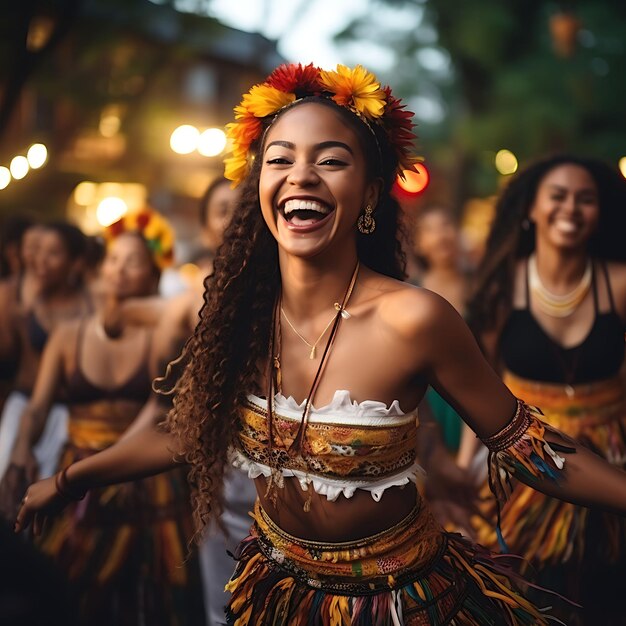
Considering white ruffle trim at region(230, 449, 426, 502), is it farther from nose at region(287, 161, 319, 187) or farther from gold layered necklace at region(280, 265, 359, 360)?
nose at region(287, 161, 319, 187)

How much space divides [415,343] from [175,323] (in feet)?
6.87

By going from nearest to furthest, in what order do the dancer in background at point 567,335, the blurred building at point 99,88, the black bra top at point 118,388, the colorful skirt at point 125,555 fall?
1. the dancer in background at point 567,335
2. the colorful skirt at point 125,555
3. the black bra top at point 118,388
4. the blurred building at point 99,88

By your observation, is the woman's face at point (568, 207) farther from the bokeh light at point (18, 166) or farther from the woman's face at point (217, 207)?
the bokeh light at point (18, 166)

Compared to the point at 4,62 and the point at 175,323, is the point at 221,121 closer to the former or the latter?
the point at 4,62

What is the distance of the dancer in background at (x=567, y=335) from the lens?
12.1 feet

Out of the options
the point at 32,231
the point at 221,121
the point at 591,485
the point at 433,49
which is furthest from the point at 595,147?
the point at 221,121

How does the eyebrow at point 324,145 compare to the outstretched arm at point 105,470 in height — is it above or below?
above

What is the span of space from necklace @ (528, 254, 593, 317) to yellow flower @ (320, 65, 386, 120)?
1.90 metres

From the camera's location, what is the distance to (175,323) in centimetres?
416

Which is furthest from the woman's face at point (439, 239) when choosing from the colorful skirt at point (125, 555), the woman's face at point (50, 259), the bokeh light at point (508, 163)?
the colorful skirt at point (125, 555)

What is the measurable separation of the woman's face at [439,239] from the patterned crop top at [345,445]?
564 centimetres

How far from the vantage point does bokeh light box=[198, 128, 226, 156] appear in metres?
10.1

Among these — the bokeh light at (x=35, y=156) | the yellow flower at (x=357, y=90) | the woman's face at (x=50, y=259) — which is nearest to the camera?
the yellow flower at (x=357, y=90)

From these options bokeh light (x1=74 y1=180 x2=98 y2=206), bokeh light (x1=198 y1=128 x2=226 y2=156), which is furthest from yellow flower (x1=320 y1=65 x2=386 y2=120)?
bokeh light (x1=74 y1=180 x2=98 y2=206)
